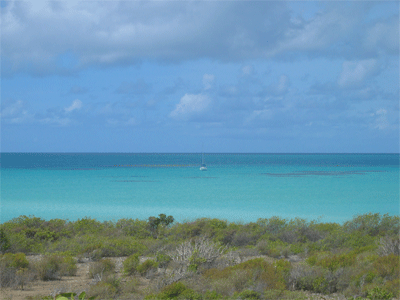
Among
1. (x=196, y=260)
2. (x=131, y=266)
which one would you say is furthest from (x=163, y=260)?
(x=196, y=260)

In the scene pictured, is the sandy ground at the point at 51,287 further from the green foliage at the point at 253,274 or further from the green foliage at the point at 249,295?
the green foliage at the point at 249,295

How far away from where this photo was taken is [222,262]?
8.34m

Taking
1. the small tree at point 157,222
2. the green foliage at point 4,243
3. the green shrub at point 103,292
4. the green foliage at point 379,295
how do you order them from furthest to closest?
the small tree at point 157,222, the green foliage at point 4,243, the green shrub at point 103,292, the green foliage at point 379,295

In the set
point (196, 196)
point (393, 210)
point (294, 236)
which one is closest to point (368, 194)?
point (393, 210)

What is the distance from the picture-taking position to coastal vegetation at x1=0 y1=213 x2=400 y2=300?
21.1 feet

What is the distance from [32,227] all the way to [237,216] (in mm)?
11876

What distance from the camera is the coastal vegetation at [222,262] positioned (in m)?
6.44

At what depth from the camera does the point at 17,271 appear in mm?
7438

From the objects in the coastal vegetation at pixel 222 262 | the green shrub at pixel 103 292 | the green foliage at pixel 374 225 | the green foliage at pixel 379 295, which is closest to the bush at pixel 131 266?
the coastal vegetation at pixel 222 262

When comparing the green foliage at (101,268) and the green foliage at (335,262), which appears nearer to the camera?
the green foliage at (335,262)

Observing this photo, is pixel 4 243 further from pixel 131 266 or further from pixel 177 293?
pixel 177 293

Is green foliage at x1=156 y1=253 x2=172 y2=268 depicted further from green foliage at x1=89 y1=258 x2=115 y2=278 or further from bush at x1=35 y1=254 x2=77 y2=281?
bush at x1=35 y1=254 x2=77 y2=281

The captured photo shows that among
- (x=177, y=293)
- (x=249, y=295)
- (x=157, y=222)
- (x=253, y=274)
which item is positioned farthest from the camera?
(x=157, y=222)

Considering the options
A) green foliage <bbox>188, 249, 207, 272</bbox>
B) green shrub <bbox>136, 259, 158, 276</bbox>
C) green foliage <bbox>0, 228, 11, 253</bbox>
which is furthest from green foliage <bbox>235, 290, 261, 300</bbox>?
green foliage <bbox>0, 228, 11, 253</bbox>
